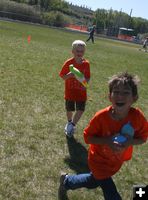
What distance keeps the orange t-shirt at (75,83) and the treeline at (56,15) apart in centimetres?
6041

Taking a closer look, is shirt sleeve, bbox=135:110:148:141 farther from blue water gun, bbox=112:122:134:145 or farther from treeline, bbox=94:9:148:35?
treeline, bbox=94:9:148:35

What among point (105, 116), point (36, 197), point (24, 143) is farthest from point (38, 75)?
point (105, 116)

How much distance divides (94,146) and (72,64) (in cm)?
296

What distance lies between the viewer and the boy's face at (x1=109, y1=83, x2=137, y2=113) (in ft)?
12.5

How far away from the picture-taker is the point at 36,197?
480cm

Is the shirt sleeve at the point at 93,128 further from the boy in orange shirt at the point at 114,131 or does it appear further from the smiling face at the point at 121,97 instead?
the smiling face at the point at 121,97

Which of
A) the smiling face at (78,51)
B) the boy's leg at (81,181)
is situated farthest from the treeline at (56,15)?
the boy's leg at (81,181)

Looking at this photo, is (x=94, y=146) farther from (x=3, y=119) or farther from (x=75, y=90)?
(x=3, y=119)

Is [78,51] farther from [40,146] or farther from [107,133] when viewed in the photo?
[107,133]

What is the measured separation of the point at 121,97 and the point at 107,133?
1.30 feet

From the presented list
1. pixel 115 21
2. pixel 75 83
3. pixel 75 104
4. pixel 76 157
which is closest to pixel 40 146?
pixel 76 157

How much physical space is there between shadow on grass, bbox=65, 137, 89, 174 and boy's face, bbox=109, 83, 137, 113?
6.91 feet

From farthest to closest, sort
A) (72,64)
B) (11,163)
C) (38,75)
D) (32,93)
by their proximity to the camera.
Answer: (38,75)
(32,93)
(72,64)
(11,163)

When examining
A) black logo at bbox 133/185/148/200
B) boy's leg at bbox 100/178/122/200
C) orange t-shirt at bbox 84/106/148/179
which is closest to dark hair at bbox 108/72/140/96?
orange t-shirt at bbox 84/106/148/179
